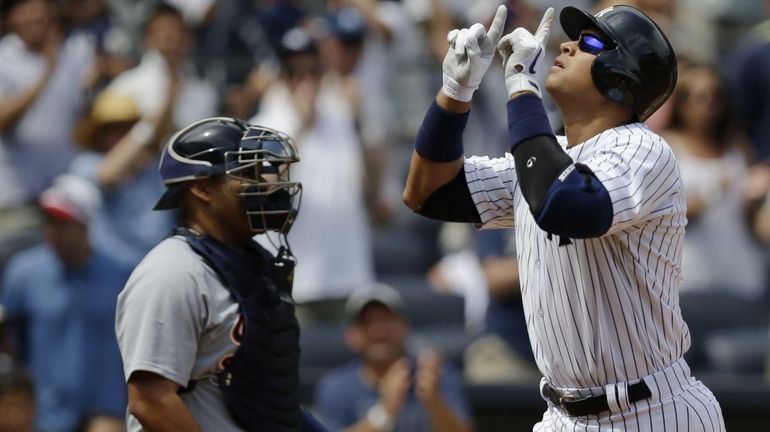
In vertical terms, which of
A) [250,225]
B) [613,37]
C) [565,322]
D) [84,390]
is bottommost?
[84,390]

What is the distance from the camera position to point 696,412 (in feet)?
12.0

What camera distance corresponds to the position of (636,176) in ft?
11.3

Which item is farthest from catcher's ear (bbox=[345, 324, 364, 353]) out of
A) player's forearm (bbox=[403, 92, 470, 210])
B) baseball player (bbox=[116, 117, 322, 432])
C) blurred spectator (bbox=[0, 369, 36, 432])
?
player's forearm (bbox=[403, 92, 470, 210])

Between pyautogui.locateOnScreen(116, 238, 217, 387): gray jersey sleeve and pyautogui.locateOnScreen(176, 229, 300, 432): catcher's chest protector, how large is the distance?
0.35ft

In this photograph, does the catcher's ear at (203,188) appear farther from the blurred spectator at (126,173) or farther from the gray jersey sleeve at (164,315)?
the blurred spectator at (126,173)

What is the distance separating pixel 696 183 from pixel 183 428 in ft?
15.0

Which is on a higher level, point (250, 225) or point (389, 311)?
point (250, 225)

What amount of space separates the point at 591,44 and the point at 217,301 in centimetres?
125

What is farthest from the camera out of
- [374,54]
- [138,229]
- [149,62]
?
[374,54]

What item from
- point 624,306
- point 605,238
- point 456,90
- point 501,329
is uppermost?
point 456,90

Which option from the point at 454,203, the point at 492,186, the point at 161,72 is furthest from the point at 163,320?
the point at 161,72

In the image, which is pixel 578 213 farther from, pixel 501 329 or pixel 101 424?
pixel 101 424

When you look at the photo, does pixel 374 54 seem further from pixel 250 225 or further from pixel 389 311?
pixel 250 225

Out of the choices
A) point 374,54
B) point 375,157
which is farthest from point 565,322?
point 374,54
